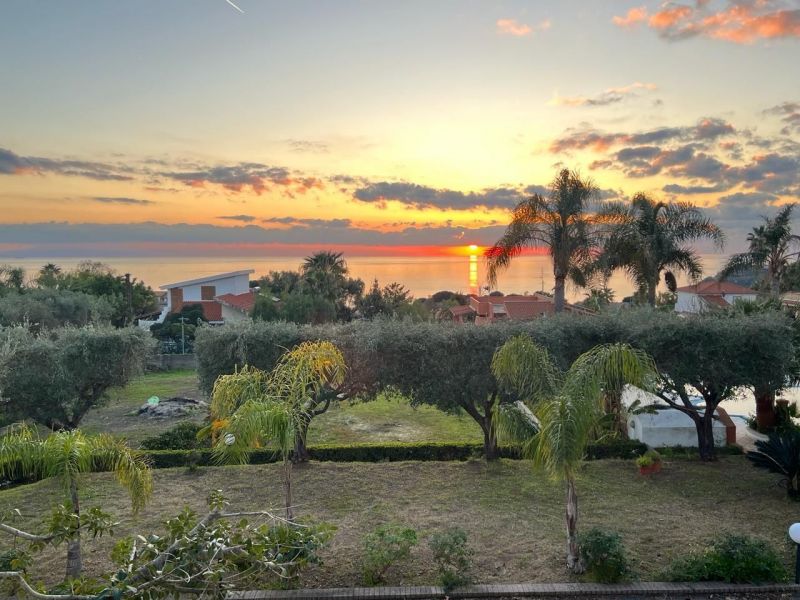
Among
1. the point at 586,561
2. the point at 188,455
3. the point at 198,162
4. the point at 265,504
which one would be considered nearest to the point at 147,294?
the point at 198,162

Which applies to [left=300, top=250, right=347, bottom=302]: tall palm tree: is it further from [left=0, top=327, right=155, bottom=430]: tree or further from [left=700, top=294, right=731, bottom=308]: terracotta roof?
[left=700, top=294, right=731, bottom=308]: terracotta roof

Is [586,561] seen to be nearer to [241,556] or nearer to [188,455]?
[241,556]

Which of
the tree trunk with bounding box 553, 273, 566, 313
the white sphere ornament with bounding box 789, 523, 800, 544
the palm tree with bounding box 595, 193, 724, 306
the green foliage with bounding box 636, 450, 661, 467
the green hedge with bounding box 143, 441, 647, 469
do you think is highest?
the palm tree with bounding box 595, 193, 724, 306

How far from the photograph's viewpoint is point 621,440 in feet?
47.3

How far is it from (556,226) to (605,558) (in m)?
14.7

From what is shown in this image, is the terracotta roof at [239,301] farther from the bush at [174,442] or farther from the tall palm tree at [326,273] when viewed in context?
the bush at [174,442]

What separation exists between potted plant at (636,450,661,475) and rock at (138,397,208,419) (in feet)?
53.9

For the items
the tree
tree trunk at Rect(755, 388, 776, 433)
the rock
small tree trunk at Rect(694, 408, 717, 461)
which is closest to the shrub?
small tree trunk at Rect(694, 408, 717, 461)

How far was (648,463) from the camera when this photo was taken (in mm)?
12180

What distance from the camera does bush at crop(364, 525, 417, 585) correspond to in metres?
7.23

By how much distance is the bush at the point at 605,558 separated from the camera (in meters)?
7.14

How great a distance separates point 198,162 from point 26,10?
10.2 m

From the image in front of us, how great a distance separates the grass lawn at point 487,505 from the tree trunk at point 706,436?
1.31 feet

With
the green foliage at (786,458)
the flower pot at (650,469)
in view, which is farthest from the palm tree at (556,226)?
the green foliage at (786,458)
